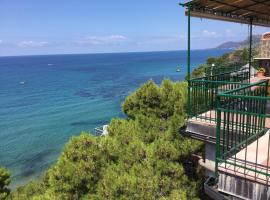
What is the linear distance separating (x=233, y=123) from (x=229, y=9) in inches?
155

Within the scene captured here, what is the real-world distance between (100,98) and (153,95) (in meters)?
39.8

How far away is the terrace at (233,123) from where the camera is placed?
399 cm

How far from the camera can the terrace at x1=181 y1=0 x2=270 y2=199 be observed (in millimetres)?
3988

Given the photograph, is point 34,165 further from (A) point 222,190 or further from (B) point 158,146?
(A) point 222,190

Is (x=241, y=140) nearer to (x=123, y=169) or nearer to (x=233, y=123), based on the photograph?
(x=233, y=123)

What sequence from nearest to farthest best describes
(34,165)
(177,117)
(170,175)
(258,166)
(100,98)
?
(258,166), (170,175), (177,117), (34,165), (100,98)

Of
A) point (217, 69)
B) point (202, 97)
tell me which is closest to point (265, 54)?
point (217, 69)

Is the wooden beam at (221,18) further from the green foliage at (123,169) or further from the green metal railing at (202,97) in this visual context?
the green foliage at (123,169)

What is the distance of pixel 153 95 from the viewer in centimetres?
1122

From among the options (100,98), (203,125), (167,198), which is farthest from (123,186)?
(100,98)

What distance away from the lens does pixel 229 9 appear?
24.7 ft

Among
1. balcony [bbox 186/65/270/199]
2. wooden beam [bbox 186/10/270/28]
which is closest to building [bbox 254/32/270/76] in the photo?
wooden beam [bbox 186/10/270/28]

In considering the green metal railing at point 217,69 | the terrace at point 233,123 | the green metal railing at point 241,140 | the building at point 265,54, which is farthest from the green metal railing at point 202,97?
the building at point 265,54

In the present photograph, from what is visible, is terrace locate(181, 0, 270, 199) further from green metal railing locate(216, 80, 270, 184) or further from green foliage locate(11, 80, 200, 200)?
green foliage locate(11, 80, 200, 200)
